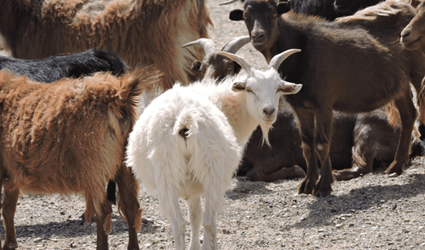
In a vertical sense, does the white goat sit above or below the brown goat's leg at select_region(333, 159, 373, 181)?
above

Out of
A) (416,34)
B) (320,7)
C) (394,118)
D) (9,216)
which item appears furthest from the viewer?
(320,7)

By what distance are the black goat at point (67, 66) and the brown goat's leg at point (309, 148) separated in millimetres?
2204

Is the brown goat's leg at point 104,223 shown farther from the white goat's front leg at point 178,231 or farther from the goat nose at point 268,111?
the goat nose at point 268,111

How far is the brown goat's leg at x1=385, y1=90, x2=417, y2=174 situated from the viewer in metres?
6.91

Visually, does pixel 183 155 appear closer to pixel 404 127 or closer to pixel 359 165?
pixel 359 165

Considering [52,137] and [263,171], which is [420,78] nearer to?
[263,171]

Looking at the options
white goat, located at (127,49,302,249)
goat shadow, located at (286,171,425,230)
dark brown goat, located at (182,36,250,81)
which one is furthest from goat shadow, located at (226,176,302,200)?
white goat, located at (127,49,302,249)

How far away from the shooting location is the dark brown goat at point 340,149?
290 inches

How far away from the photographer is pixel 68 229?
5934 mm

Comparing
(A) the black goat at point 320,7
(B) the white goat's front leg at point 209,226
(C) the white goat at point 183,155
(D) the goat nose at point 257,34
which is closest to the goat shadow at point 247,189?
(D) the goat nose at point 257,34

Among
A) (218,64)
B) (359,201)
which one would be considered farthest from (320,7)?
(359,201)

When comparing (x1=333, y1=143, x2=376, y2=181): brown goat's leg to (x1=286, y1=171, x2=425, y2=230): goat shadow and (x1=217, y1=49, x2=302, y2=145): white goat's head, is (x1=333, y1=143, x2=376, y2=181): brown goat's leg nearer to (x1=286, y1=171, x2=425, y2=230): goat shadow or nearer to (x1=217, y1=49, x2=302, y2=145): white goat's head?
(x1=286, y1=171, x2=425, y2=230): goat shadow

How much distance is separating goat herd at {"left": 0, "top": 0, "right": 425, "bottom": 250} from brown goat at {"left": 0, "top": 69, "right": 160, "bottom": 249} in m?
0.01

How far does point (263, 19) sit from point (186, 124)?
2749mm
